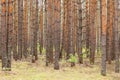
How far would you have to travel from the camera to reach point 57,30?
1380cm

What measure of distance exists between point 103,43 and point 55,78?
289 centimetres

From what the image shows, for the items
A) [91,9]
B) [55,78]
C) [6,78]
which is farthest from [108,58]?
[6,78]

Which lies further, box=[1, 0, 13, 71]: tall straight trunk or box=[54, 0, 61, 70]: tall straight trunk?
box=[54, 0, 61, 70]: tall straight trunk

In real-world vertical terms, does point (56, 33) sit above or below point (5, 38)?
above

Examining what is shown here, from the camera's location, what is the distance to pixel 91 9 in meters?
18.7

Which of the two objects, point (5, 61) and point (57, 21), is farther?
point (57, 21)

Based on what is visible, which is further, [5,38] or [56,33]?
[56,33]

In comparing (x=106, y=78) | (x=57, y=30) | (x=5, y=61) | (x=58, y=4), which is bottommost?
(x=106, y=78)

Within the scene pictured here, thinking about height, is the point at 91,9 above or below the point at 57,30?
above

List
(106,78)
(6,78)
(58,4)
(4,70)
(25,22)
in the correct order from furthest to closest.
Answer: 1. (25,22)
2. (58,4)
3. (106,78)
4. (4,70)
5. (6,78)

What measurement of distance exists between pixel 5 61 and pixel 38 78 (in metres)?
1.73

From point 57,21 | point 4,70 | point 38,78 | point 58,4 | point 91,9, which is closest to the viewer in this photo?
point 38,78

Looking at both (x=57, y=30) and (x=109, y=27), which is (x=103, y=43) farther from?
(x=109, y=27)

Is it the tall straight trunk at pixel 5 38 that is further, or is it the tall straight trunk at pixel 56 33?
the tall straight trunk at pixel 56 33
